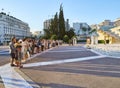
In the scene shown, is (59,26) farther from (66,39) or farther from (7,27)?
(7,27)

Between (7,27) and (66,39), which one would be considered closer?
(66,39)

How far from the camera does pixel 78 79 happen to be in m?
10.4

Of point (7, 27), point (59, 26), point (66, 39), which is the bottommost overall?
point (66, 39)

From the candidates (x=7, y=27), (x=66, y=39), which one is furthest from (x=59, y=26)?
(x=7, y=27)

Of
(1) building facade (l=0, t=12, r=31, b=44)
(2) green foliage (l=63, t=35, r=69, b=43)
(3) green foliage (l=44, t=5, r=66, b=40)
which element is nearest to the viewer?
(3) green foliage (l=44, t=5, r=66, b=40)

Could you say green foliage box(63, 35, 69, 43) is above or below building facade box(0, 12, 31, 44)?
below

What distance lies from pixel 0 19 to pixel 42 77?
122590 millimetres

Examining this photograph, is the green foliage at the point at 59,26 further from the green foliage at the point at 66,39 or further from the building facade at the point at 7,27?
the building facade at the point at 7,27

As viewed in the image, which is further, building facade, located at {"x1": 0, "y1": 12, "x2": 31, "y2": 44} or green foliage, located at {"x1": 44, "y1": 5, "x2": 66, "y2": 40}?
building facade, located at {"x1": 0, "y1": 12, "x2": 31, "y2": 44}

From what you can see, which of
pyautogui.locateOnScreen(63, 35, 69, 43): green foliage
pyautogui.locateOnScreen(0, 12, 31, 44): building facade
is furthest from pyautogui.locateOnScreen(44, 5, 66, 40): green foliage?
pyautogui.locateOnScreen(0, 12, 31, 44): building facade

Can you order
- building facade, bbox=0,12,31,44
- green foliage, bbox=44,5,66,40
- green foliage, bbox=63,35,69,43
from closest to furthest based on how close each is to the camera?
green foliage, bbox=44,5,66,40, green foliage, bbox=63,35,69,43, building facade, bbox=0,12,31,44

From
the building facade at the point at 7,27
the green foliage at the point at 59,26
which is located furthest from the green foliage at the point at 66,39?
the building facade at the point at 7,27

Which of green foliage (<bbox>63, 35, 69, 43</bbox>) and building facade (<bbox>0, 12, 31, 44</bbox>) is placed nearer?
green foliage (<bbox>63, 35, 69, 43</bbox>)

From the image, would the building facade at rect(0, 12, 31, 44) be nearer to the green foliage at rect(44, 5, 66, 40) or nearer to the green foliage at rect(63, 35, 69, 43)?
the green foliage at rect(44, 5, 66, 40)
